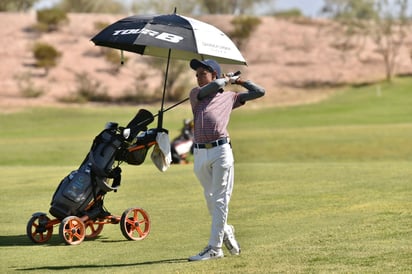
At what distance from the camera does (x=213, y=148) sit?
10227mm

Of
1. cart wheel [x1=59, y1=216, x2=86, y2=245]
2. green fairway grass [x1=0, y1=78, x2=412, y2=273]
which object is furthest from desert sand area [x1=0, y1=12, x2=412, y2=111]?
cart wheel [x1=59, y1=216, x2=86, y2=245]

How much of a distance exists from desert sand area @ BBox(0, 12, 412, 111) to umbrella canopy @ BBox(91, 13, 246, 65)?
55.3 meters

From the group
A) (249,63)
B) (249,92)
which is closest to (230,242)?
(249,92)

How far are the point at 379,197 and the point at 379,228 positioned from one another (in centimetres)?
342

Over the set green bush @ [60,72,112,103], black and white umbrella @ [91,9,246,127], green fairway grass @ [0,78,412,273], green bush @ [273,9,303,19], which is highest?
black and white umbrella @ [91,9,246,127]

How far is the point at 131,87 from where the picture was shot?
249ft

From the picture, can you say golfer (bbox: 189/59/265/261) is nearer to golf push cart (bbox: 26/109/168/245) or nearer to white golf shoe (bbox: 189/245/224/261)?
white golf shoe (bbox: 189/245/224/261)

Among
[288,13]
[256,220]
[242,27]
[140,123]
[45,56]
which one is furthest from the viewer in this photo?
[288,13]

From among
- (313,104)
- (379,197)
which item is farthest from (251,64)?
(379,197)

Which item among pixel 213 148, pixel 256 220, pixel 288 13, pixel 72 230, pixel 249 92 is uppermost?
pixel 249 92

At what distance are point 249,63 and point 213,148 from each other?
78.2 m

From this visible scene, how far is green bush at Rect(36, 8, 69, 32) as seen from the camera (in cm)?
8844

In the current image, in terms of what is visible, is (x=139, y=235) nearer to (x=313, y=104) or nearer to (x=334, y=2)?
(x=313, y=104)

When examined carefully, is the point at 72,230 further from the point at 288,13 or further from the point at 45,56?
the point at 288,13
